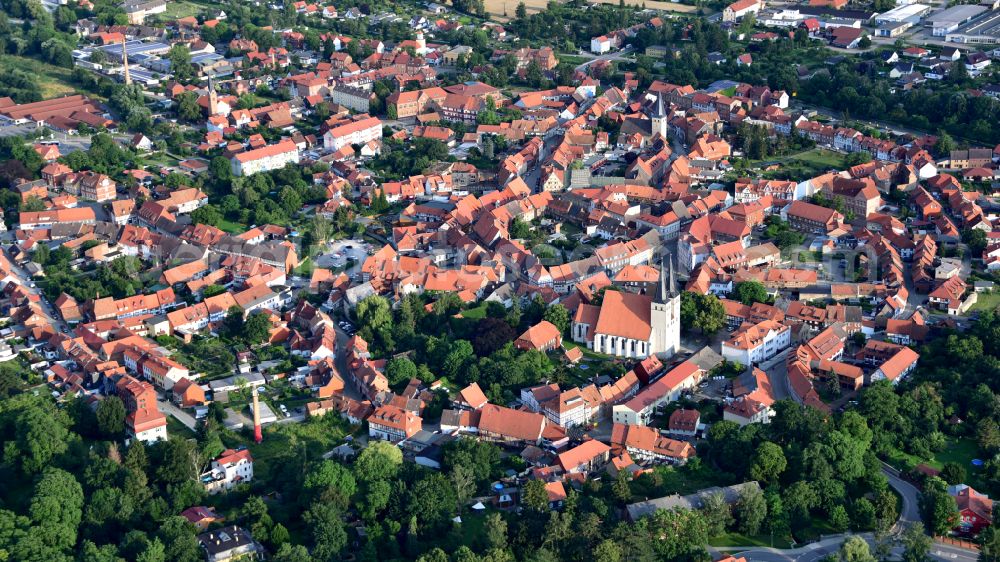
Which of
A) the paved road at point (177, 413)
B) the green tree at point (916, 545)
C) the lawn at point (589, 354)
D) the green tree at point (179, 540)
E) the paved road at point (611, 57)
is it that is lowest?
the paved road at point (611, 57)

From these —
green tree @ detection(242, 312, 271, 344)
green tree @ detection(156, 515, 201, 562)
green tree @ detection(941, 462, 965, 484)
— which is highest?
green tree @ detection(941, 462, 965, 484)

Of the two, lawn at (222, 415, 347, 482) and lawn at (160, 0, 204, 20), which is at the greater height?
lawn at (222, 415, 347, 482)

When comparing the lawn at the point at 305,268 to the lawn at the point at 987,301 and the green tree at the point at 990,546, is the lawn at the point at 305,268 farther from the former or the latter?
the green tree at the point at 990,546

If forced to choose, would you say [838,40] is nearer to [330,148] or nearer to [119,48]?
[330,148]

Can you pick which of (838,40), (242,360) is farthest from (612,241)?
(838,40)

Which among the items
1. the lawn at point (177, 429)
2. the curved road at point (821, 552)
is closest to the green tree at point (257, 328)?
the lawn at point (177, 429)

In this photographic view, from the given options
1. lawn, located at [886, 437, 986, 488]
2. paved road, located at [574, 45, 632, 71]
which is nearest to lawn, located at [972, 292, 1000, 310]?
lawn, located at [886, 437, 986, 488]

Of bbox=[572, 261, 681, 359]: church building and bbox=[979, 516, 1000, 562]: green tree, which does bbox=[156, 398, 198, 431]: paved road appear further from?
bbox=[979, 516, 1000, 562]: green tree
